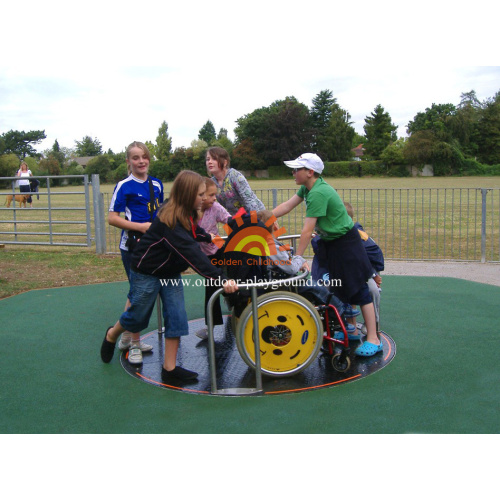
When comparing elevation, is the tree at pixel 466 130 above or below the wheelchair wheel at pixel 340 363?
above

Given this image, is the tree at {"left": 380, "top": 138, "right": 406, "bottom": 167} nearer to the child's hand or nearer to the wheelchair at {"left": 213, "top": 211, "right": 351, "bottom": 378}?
the wheelchair at {"left": 213, "top": 211, "right": 351, "bottom": 378}

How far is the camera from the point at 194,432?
320 centimetres

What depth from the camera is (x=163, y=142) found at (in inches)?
3415

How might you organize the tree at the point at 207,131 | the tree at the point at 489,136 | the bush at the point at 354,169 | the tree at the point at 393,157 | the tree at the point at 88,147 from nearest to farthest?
the bush at the point at 354,169, the tree at the point at 393,157, the tree at the point at 489,136, the tree at the point at 88,147, the tree at the point at 207,131

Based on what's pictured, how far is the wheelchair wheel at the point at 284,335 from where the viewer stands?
3.91 metres

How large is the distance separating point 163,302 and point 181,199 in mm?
830

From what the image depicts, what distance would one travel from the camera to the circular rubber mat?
396 cm

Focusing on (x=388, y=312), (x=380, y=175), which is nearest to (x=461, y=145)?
(x=380, y=175)

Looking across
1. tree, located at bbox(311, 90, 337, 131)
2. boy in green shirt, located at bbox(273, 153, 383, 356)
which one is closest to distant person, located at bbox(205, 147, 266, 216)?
boy in green shirt, located at bbox(273, 153, 383, 356)

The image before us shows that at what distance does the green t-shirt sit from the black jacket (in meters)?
0.96

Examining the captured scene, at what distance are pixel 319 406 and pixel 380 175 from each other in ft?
168

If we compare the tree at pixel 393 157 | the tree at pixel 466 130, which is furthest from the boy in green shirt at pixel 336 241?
the tree at pixel 466 130

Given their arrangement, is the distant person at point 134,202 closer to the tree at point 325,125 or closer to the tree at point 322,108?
the tree at point 325,125

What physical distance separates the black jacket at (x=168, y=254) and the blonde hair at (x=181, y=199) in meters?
0.04
